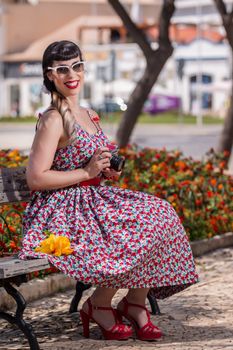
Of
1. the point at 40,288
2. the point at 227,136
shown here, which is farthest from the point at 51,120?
the point at 227,136

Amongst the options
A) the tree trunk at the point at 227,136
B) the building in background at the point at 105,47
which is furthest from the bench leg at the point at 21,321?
the building in background at the point at 105,47

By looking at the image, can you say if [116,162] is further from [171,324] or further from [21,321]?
[171,324]

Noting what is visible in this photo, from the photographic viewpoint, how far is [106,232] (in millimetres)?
5992

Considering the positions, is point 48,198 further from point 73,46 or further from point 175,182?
point 175,182

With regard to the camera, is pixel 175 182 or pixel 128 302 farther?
pixel 175 182

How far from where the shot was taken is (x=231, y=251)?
32.6 feet

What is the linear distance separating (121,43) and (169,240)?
73597mm

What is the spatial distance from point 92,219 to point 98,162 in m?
0.30

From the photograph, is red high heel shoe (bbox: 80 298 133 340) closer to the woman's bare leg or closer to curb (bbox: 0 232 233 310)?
the woman's bare leg

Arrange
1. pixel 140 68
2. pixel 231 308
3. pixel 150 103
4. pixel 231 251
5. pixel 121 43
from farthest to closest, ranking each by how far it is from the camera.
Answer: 1. pixel 121 43
2. pixel 140 68
3. pixel 150 103
4. pixel 231 251
5. pixel 231 308

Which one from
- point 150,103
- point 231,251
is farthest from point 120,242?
point 150,103

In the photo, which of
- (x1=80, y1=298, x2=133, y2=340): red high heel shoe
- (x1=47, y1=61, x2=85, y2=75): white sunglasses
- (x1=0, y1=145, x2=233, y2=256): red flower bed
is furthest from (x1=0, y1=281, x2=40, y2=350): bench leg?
(x1=0, y1=145, x2=233, y2=256): red flower bed

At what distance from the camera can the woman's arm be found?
600 centimetres

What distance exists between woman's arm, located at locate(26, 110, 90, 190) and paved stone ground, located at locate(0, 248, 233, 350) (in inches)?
33.9
